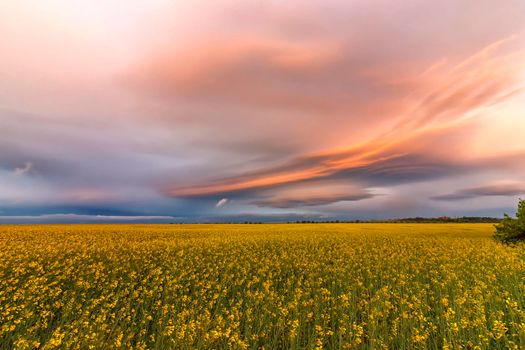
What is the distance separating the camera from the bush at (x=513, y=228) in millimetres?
27000

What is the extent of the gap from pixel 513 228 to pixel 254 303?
30243mm

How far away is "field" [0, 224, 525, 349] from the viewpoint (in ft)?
24.4

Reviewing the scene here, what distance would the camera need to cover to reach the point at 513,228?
27.6 meters

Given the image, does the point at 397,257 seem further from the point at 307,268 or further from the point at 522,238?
the point at 522,238

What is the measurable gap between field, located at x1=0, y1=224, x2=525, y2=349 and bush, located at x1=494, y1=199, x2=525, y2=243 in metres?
12.0

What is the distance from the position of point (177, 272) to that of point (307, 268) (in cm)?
638

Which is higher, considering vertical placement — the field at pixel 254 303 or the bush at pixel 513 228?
the bush at pixel 513 228

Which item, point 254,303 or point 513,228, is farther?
point 513,228

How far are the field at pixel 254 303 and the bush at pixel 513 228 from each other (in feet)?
39.5

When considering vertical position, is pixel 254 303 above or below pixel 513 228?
below

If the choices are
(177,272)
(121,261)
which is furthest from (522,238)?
(121,261)

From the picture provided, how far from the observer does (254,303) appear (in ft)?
33.3

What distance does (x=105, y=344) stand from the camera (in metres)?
7.33

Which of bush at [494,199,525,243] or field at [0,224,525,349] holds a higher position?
bush at [494,199,525,243]
